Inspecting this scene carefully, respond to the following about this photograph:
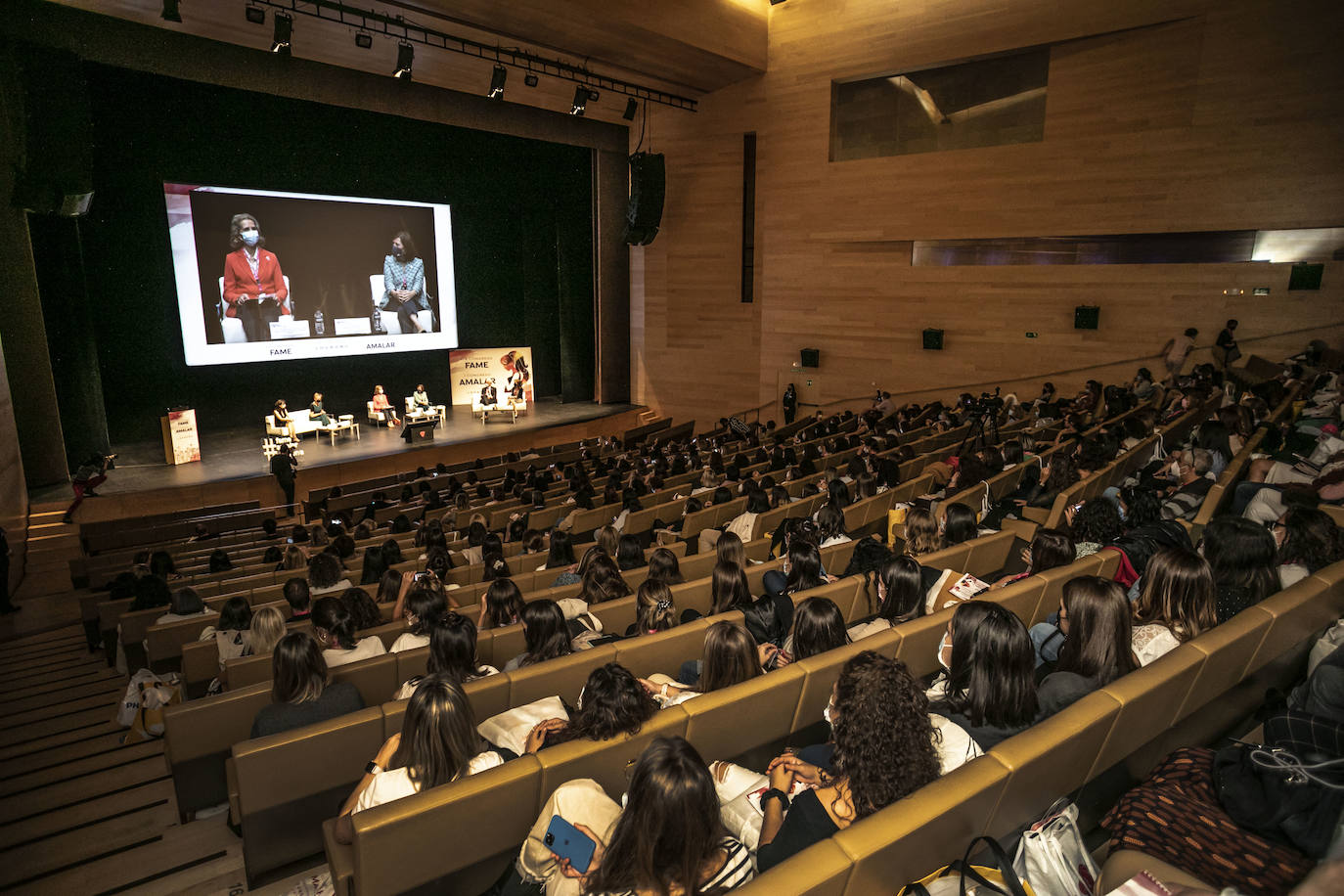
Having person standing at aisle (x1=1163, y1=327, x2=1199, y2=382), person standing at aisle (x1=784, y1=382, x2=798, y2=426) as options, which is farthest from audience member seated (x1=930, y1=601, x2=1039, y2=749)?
person standing at aisle (x1=784, y1=382, x2=798, y2=426)

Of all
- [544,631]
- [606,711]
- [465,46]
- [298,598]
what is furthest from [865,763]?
[465,46]

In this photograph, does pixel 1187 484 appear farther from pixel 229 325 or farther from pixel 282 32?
pixel 229 325

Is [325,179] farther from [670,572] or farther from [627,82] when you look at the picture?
[670,572]

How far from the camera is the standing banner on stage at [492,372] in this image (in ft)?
54.5

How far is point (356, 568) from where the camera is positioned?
21.6 feet

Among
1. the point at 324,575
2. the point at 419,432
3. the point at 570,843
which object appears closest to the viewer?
the point at 570,843

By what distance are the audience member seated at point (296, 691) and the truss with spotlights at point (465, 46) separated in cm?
994

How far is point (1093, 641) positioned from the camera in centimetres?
252

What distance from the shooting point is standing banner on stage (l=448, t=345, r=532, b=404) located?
1661cm

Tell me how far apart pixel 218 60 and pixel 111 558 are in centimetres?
795

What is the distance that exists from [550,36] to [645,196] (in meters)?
4.37

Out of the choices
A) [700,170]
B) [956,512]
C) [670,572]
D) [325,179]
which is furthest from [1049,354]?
[325,179]

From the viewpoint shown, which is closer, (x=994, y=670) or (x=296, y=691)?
(x=994, y=670)

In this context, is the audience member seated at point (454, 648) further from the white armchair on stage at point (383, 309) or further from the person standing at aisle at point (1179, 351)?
the white armchair on stage at point (383, 309)
